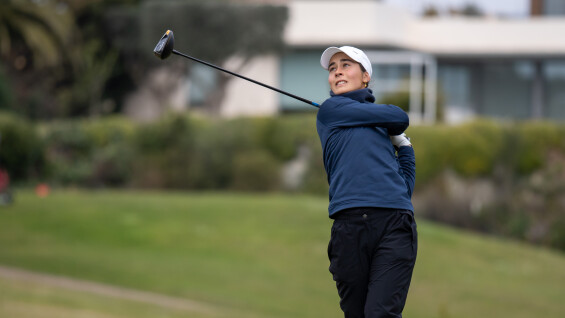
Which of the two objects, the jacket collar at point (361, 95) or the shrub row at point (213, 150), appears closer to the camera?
the jacket collar at point (361, 95)

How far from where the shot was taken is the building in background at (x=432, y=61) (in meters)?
35.1

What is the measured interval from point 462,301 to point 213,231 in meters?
5.92

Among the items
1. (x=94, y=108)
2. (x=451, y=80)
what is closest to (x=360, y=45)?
(x=451, y=80)

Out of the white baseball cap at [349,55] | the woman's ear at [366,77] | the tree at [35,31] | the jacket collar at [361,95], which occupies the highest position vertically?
the tree at [35,31]

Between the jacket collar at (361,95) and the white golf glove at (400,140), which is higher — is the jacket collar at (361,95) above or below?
above

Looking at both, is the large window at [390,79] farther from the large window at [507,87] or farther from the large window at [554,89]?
the large window at [554,89]

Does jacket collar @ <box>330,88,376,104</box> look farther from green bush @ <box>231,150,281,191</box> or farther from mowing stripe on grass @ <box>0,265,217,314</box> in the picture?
green bush @ <box>231,150,281,191</box>

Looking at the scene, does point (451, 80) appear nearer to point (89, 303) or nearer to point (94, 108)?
point (94, 108)

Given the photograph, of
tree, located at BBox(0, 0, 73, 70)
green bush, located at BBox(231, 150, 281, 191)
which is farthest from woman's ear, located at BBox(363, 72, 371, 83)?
tree, located at BBox(0, 0, 73, 70)

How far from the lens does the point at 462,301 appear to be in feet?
59.7

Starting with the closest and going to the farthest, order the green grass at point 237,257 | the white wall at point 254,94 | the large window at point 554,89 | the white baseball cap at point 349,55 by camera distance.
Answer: the white baseball cap at point 349,55 < the green grass at point 237,257 < the white wall at point 254,94 < the large window at point 554,89

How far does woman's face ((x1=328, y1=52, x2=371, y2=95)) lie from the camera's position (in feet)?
17.0

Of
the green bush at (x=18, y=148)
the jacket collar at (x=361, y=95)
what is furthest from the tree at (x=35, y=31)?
the jacket collar at (x=361, y=95)

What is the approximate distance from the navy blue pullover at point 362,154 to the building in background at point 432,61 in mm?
26594
